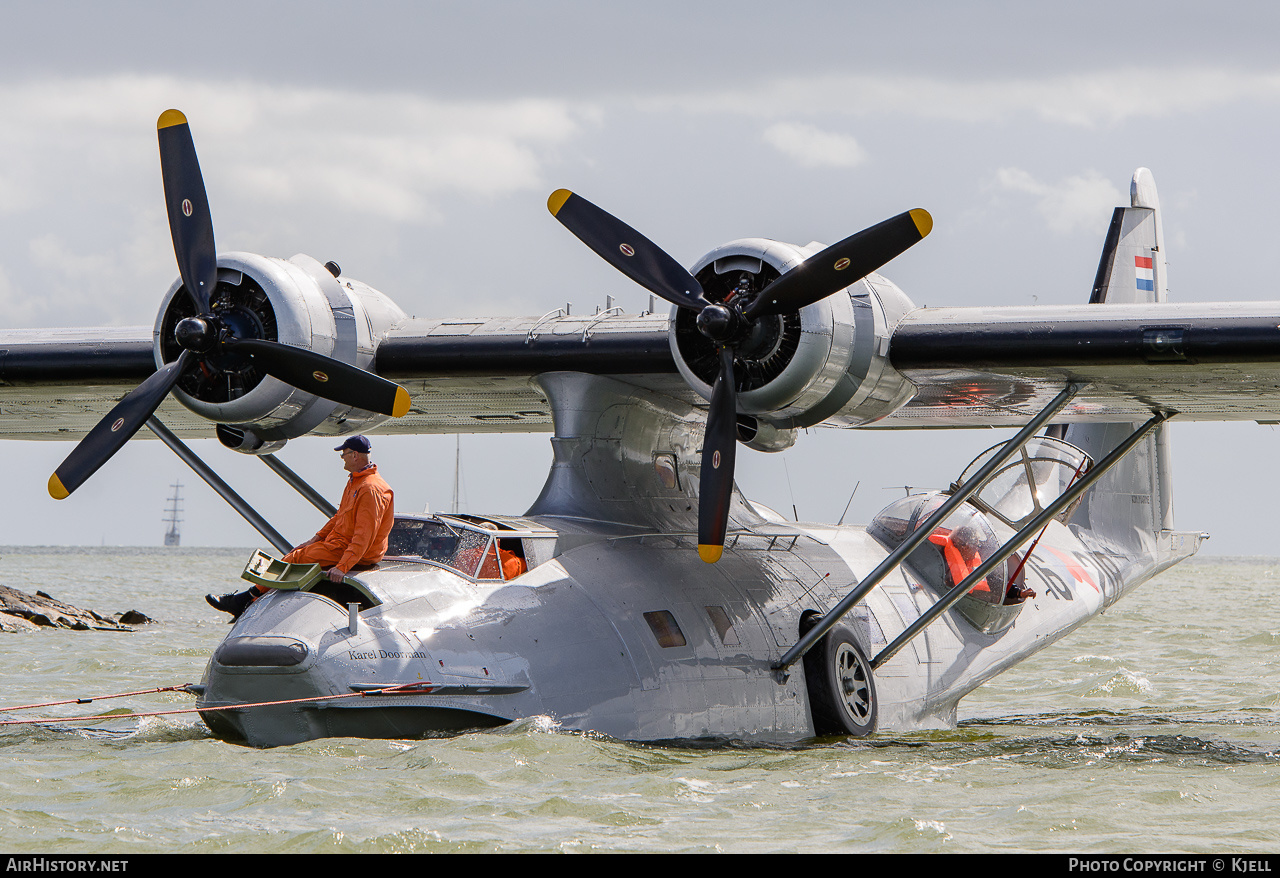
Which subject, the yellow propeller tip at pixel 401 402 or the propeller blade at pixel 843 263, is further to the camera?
the yellow propeller tip at pixel 401 402

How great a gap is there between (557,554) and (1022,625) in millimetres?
5840

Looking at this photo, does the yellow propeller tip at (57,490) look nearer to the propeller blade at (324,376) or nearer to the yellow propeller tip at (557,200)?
the propeller blade at (324,376)

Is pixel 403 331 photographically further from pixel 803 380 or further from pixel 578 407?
pixel 803 380

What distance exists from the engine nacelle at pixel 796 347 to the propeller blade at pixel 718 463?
0.17m

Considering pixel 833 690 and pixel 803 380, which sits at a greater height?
pixel 803 380

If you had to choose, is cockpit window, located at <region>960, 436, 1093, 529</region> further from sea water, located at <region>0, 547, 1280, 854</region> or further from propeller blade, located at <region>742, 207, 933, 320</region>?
propeller blade, located at <region>742, 207, 933, 320</region>

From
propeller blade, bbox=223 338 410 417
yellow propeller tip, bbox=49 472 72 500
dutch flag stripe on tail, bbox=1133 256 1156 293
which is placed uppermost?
dutch flag stripe on tail, bbox=1133 256 1156 293

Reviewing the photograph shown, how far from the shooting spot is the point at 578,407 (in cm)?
1157

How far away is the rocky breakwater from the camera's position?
2647cm

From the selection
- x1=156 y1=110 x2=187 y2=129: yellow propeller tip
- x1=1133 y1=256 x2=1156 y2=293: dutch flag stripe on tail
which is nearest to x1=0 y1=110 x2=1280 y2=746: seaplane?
x1=156 y1=110 x2=187 y2=129: yellow propeller tip

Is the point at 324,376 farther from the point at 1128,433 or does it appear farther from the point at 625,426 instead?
the point at 1128,433

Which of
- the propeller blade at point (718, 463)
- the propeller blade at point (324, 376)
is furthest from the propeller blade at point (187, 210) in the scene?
the propeller blade at point (718, 463)

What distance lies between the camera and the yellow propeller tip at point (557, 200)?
11055 mm

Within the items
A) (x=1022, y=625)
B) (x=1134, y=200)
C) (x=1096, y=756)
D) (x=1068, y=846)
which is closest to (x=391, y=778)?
(x=1068, y=846)
